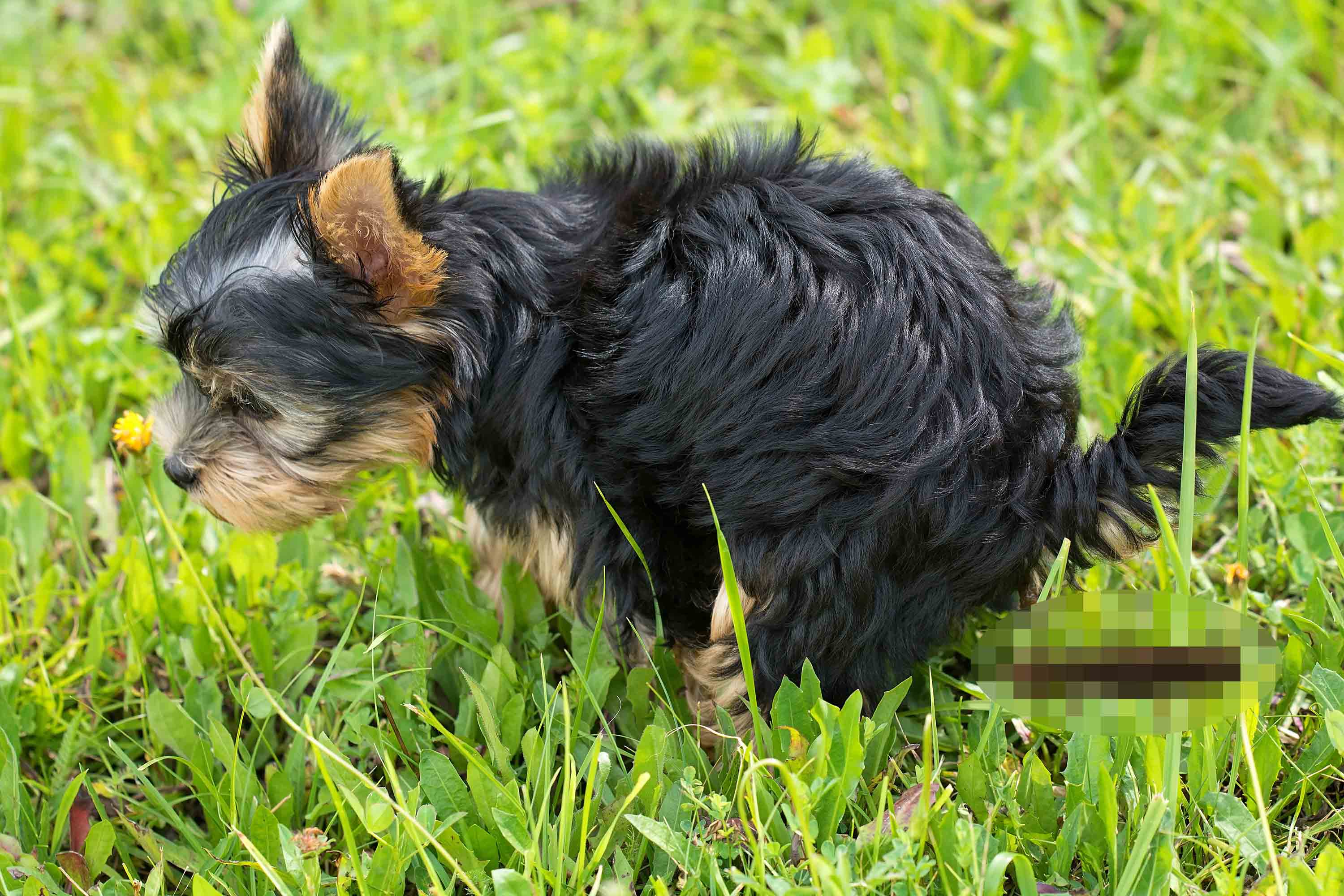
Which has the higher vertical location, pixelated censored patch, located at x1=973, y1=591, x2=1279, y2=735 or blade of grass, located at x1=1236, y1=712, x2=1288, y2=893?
pixelated censored patch, located at x1=973, y1=591, x2=1279, y2=735

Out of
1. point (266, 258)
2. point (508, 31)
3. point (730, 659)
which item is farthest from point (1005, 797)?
point (508, 31)

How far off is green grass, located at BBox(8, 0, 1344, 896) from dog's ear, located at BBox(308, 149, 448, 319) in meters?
0.77

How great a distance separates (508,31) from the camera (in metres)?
6.04

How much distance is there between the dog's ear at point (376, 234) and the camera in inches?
96.3

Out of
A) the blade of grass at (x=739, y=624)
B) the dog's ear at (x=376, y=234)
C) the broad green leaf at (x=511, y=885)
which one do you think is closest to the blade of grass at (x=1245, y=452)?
the blade of grass at (x=739, y=624)

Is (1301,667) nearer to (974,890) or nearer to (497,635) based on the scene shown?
(974,890)

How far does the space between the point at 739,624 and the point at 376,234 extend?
1.14 meters

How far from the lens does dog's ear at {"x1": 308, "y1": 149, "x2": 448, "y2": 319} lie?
2445mm

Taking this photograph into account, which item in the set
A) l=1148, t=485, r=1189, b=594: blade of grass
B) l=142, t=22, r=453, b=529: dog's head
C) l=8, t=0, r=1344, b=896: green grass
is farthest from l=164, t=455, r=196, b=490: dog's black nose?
l=1148, t=485, r=1189, b=594: blade of grass

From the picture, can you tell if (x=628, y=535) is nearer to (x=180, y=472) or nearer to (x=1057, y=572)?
(x=1057, y=572)

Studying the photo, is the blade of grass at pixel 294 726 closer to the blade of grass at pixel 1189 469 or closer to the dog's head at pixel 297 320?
the dog's head at pixel 297 320

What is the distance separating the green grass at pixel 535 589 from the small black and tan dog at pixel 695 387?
9.3 inches

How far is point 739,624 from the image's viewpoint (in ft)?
7.88

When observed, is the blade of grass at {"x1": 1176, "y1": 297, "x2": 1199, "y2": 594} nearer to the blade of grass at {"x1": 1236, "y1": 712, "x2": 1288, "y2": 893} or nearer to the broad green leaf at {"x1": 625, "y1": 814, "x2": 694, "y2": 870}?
the blade of grass at {"x1": 1236, "y1": 712, "x2": 1288, "y2": 893}
